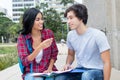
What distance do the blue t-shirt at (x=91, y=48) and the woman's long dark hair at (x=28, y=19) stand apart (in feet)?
1.87

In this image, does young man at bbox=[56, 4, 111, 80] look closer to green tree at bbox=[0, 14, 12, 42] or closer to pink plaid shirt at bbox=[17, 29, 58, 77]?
pink plaid shirt at bbox=[17, 29, 58, 77]

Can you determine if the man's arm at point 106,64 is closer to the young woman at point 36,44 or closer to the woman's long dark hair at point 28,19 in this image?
the young woman at point 36,44

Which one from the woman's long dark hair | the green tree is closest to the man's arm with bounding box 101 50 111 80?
the woman's long dark hair

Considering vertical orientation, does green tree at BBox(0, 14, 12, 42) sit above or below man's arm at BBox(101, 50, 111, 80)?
below

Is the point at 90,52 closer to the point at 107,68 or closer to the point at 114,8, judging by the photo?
the point at 107,68

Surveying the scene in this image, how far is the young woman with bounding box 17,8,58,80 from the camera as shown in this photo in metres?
3.61

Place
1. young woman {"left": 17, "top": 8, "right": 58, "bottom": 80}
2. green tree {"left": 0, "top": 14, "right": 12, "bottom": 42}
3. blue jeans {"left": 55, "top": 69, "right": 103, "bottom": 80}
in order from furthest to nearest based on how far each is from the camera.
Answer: green tree {"left": 0, "top": 14, "right": 12, "bottom": 42}
young woman {"left": 17, "top": 8, "right": 58, "bottom": 80}
blue jeans {"left": 55, "top": 69, "right": 103, "bottom": 80}

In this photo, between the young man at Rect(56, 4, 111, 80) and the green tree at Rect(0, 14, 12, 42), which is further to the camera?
the green tree at Rect(0, 14, 12, 42)

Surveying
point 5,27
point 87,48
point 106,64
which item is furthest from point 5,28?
point 106,64

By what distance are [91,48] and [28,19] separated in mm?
777

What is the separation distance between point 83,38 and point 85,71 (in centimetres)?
32

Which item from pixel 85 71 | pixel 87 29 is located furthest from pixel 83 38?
pixel 85 71

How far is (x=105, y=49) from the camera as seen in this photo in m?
3.24

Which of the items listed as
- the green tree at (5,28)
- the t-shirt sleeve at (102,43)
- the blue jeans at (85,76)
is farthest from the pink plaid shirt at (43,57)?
the green tree at (5,28)
